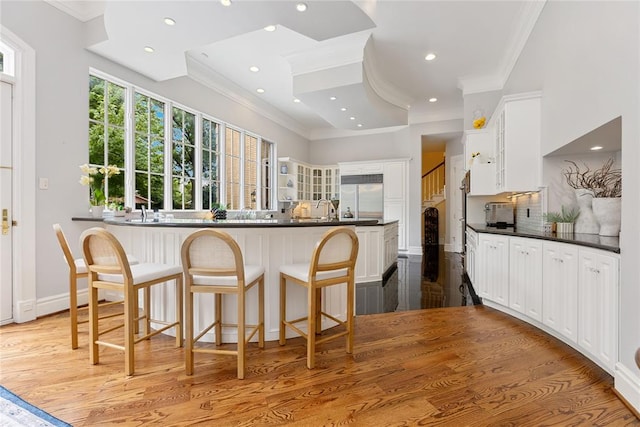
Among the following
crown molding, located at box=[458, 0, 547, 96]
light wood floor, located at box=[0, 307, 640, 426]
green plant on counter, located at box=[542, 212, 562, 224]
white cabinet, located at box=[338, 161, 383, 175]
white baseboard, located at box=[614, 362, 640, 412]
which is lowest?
light wood floor, located at box=[0, 307, 640, 426]

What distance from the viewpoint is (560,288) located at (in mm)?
2432

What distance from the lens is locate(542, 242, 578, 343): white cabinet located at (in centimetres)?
229

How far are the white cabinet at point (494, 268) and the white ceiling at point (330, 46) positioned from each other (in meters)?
2.62

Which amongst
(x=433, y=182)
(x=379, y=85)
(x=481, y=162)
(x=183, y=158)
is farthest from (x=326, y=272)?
(x=433, y=182)

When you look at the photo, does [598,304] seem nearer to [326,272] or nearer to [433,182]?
[326,272]

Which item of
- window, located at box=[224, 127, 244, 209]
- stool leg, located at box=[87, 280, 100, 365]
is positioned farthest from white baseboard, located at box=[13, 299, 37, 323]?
window, located at box=[224, 127, 244, 209]

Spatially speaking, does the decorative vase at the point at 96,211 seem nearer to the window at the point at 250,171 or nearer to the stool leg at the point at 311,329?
the stool leg at the point at 311,329

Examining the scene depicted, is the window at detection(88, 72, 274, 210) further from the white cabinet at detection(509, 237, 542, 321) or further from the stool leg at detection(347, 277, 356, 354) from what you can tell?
the white cabinet at detection(509, 237, 542, 321)

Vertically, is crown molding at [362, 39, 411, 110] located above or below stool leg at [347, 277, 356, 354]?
above

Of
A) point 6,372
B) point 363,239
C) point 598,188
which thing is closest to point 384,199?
point 363,239

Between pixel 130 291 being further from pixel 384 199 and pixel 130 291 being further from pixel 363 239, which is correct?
pixel 384 199

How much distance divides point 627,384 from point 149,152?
17.7ft

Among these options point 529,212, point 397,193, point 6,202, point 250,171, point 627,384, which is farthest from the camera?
point 397,193

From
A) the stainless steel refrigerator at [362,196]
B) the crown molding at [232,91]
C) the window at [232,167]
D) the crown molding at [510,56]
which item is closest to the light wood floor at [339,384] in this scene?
the crown molding at [510,56]
